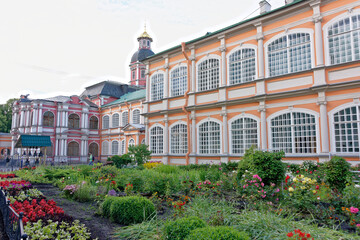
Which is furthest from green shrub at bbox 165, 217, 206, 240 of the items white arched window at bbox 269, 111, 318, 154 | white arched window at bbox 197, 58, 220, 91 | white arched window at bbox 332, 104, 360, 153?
white arched window at bbox 197, 58, 220, 91

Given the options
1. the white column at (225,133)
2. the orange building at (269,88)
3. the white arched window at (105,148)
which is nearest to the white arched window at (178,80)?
the orange building at (269,88)

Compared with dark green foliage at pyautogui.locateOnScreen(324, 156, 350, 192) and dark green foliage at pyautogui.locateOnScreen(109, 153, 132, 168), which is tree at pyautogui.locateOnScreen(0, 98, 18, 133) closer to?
dark green foliage at pyautogui.locateOnScreen(109, 153, 132, 168)

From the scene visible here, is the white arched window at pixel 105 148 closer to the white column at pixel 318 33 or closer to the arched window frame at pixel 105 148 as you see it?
the arched window frame at pixel 105 148

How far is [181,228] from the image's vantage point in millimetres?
3818

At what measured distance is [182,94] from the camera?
18.1 m

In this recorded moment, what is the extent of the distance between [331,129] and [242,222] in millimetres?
9241

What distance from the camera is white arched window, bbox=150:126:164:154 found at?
19.4 meters

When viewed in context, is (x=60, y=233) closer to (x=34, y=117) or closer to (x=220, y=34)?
(x=220, y=34)

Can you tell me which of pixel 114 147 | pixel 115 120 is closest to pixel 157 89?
pixel 115 120

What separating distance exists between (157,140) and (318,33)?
12666mm

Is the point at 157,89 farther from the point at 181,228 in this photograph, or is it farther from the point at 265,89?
the point at 181,228

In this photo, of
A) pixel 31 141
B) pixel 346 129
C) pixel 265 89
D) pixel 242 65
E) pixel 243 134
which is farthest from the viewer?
pixel 31 141

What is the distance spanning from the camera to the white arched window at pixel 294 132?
12203mm

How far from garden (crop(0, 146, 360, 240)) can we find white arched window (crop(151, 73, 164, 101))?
34.6 ft
